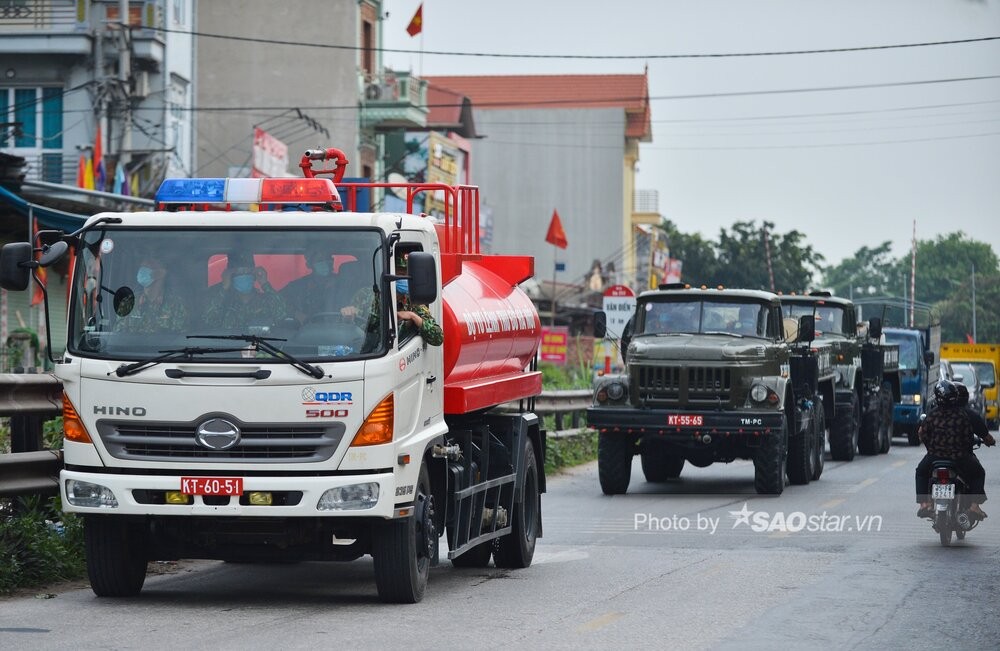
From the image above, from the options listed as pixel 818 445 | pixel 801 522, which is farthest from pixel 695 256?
pixel 801 522

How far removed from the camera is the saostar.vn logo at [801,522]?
16.1 m

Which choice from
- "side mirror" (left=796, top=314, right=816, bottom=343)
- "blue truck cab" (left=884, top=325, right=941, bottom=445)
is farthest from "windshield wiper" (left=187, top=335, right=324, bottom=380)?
"blue truck cab" (left=884, top=325, right=941, bottom=445)

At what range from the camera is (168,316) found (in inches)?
400

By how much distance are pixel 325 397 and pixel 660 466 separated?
13.4 meters

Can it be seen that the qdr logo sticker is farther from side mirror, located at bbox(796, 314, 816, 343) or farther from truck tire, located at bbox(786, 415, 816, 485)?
side mirror, located at bbox(796, 314, 816, 343)

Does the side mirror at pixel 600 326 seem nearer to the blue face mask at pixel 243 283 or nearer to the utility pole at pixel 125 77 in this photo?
the blue face mask at pixel 243 283

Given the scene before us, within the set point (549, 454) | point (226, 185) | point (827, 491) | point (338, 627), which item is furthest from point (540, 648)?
point (549, 454)

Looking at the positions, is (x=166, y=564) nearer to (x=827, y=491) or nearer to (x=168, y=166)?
(x=827, y=491)

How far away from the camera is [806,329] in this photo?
867 inches

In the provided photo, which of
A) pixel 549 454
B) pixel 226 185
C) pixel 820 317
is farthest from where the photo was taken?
pixel 820 317

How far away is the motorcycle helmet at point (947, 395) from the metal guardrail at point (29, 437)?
785 centimetres

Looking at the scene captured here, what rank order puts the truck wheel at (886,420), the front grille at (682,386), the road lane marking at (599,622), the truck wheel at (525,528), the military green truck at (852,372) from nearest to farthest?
the road lane marking at (599,622) < the truck wheel at (525,528) < the front grille at (682,386) < the military green truck at (852,372) < the truck wheel at (886,420)

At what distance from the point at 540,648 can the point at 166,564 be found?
4809mm

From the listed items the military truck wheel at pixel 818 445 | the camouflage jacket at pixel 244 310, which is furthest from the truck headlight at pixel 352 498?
the military truck wheel at pixel 818 445
